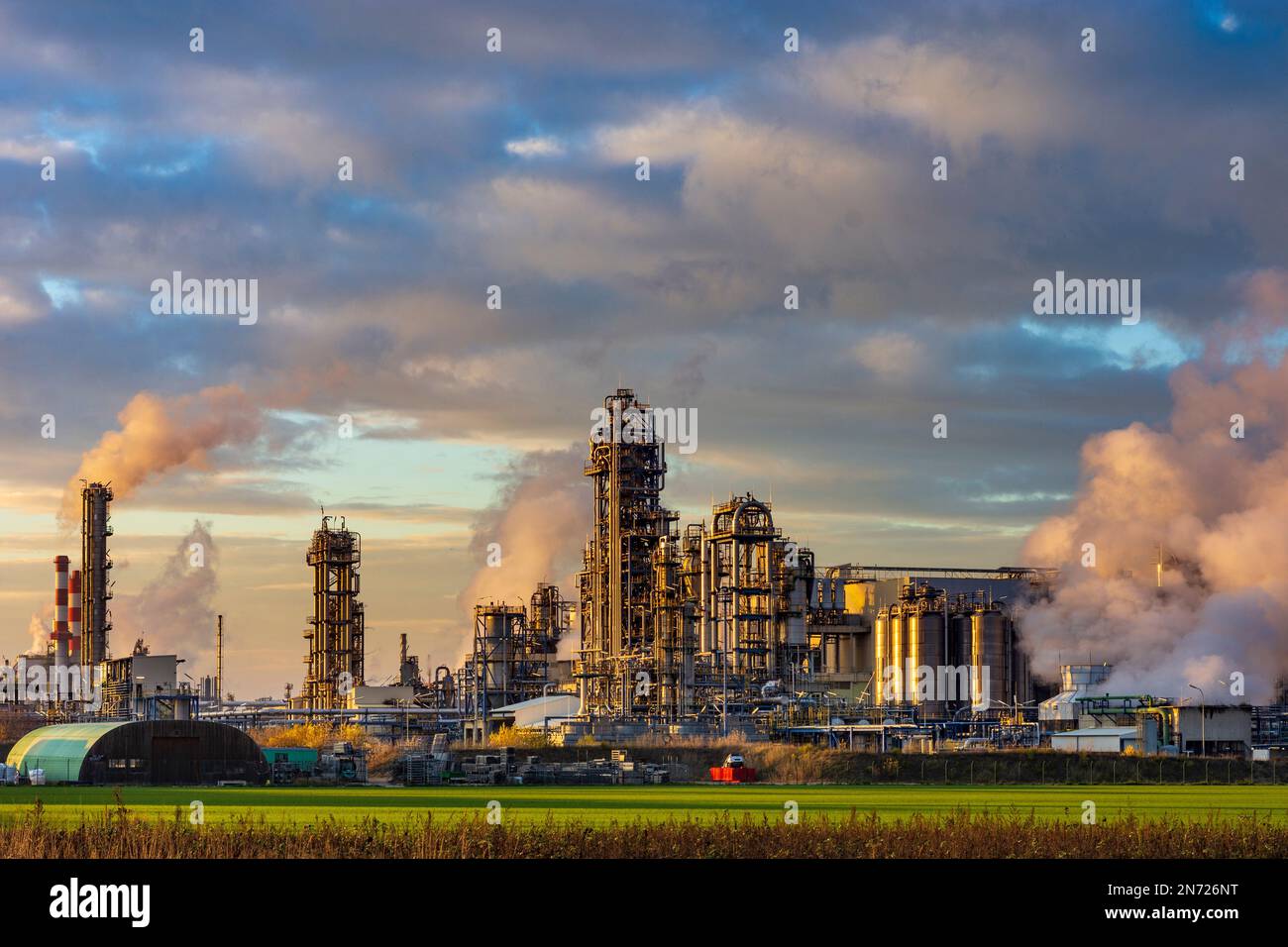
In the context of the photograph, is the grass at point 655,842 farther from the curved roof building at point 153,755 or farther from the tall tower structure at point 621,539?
the tall tower structure at point 621,539

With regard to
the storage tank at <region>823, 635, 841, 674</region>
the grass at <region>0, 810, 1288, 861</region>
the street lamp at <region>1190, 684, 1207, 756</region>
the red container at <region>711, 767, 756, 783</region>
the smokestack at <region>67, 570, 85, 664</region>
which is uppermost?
the smokestack at <region>67, 570, 85, 664</region>

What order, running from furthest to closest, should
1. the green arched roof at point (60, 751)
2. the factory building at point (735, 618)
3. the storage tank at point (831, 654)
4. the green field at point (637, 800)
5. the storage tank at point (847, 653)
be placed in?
the storage tank at point (847, 653)
the storage tank at point (831, 654)
the factory building at point (735, 618)
the green arched roof at point (60, 751)
the green field at point (637, 800)

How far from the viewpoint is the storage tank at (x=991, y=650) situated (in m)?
110

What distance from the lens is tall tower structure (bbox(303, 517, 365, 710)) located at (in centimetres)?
12281

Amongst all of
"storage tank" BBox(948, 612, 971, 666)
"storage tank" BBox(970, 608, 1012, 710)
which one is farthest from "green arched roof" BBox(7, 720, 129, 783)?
"storage tank" BBox(970, 608, 1012, 710)

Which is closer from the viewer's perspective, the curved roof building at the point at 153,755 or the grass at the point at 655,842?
the grass at the point at 655,842

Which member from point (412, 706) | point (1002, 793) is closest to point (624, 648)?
point (412, 706)

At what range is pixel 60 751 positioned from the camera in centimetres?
8300

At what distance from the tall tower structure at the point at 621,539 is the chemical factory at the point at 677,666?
5.1 inches

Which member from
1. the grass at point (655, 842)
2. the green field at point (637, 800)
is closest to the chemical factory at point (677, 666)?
the green field at point (637, 800)

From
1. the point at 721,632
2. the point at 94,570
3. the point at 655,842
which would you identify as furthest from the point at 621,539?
the point at 655,842

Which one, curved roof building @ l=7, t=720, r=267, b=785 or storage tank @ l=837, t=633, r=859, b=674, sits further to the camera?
storage tank @ l=837, t=633, r=859, b=674

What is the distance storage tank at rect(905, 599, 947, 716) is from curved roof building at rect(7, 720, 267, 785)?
134ft

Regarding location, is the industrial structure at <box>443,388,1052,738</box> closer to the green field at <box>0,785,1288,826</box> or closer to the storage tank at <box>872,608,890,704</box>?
the storage tank at <box>872,608,890,704</box>
